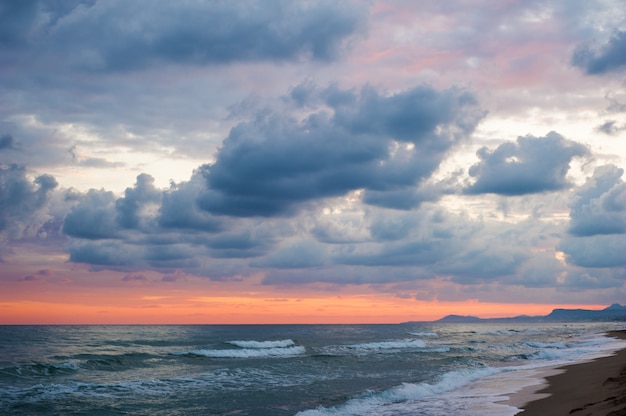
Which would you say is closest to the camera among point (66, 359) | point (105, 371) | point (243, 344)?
point (105, 371)

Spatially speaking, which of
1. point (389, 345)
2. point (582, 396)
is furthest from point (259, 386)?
point (389, 345)

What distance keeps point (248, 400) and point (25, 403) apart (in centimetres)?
1033

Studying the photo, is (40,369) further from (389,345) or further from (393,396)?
(389,345)

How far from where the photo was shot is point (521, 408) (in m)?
20.0

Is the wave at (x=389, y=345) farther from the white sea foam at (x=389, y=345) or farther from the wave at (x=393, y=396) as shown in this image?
the wave at (x=393, y=396)

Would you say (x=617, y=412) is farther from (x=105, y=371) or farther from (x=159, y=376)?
(x=105, y=371)

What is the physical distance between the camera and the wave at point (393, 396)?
2162 cm

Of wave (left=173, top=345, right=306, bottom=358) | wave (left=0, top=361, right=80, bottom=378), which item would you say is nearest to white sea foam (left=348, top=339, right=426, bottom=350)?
wave (left=173, top=345, right=306, bottom=358)

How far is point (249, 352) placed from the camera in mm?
58500

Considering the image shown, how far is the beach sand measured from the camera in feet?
53.2

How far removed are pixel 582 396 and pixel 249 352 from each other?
42687mm

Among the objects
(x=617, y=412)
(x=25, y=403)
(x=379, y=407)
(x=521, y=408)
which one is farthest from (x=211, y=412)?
(x=617, y=412)

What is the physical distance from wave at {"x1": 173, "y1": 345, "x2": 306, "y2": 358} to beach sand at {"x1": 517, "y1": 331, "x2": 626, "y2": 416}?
1301 inches

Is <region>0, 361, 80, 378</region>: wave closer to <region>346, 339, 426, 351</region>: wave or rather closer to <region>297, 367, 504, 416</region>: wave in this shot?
<region>297, 367, 504, 416</region>: wave
